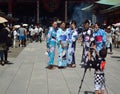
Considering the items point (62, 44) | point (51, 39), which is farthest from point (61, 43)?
point (51, 39)

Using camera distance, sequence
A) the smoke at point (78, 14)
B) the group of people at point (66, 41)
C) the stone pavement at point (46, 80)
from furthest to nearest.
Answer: the smoke at point (78, 14) → the group of people at point (66, 41) → the stone pavement at point (46, 80)

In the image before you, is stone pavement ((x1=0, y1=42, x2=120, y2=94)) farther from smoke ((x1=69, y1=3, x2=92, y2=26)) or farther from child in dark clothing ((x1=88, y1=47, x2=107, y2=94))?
smoke ((x1=69, y1=3, x2=92, y2=26))

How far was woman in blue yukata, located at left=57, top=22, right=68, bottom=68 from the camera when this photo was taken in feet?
52.8

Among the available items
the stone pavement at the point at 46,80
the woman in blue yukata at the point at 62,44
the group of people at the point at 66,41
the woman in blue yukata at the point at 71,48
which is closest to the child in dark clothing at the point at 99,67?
the stone pavement at the point at 46,80

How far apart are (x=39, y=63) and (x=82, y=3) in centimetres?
3761

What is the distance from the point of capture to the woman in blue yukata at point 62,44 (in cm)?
1609

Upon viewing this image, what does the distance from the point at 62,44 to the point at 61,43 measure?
0.18ft

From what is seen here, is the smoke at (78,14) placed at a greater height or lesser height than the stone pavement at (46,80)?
greater

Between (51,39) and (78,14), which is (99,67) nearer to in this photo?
(51,39)

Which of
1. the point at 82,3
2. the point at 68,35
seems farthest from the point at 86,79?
the point at 82,3

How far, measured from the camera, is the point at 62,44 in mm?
16219

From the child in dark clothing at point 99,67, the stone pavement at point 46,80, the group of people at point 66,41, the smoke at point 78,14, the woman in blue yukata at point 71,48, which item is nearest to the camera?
the child in dark clothing at point 99,67

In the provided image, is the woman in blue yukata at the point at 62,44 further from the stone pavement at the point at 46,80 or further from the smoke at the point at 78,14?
the smoke at the point at 78,14

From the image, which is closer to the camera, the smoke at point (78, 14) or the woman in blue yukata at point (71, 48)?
the woman in blue yukata at point (71, 48)
